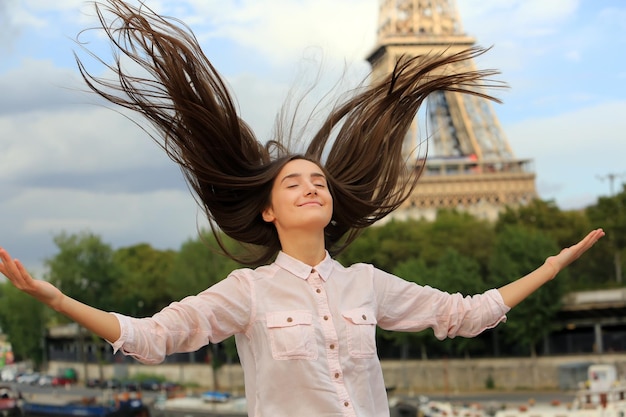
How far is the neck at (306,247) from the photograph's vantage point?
589cm

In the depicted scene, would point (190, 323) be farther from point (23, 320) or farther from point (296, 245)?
point (23, 320)

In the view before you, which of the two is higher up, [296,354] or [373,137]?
[373,137]

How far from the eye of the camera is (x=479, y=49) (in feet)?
20.6

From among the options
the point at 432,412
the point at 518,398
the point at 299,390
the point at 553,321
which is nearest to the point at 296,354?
the point at 299,390

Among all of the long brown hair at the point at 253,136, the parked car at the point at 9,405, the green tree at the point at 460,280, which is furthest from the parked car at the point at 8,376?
the long brown hair at the point at 253,136

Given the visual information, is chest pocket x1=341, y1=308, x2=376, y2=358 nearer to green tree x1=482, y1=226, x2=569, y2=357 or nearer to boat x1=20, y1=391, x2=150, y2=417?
boat x1=20, y1=391, x2=150, y2=417

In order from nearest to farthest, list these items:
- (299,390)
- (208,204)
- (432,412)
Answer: (299,390) < (208,204) < (432,412)

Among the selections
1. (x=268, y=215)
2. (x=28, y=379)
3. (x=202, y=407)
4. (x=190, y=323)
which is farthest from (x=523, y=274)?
(x=28, y=379)

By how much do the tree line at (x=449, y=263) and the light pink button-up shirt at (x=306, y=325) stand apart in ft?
113

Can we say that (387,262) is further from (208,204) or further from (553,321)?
(208,204)

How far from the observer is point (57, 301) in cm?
485

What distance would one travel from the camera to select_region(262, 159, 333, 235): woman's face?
19.1 feet

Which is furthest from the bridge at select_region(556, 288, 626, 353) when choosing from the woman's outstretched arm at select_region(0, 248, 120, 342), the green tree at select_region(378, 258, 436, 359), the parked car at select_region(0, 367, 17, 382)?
the parked car at select_region(0, 367, 17, 382)

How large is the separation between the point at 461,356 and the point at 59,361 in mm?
48279
